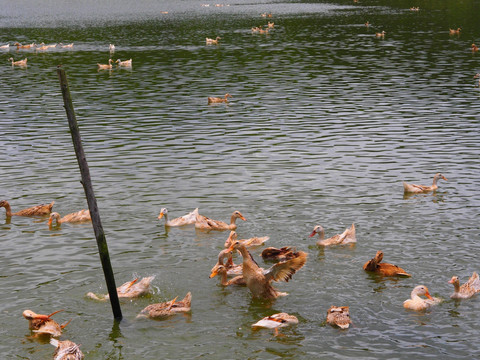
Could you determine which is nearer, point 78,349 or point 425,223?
point 78,349

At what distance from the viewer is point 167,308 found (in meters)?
17.0

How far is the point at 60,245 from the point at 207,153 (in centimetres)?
1155

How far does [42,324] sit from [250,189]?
12201 millimetres

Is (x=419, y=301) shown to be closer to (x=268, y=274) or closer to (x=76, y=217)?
(x=268, y=274)

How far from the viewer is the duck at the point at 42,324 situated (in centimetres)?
1611

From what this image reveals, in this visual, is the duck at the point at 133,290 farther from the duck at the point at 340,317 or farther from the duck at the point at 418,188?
the duck at the point at 418,188

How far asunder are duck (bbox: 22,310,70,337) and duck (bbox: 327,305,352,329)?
6.11 metres

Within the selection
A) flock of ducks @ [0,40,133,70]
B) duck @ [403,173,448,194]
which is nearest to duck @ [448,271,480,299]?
duck @ [403,173,448,194]

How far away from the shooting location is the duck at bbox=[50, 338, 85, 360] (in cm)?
1465

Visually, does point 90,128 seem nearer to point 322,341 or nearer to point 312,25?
point 322,341

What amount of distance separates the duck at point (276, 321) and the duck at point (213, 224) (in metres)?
6.66

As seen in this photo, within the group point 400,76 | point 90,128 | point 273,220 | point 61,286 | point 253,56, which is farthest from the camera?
point 253,56

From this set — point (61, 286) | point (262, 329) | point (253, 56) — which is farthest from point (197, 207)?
point (253, 56)

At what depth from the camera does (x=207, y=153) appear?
107ft
